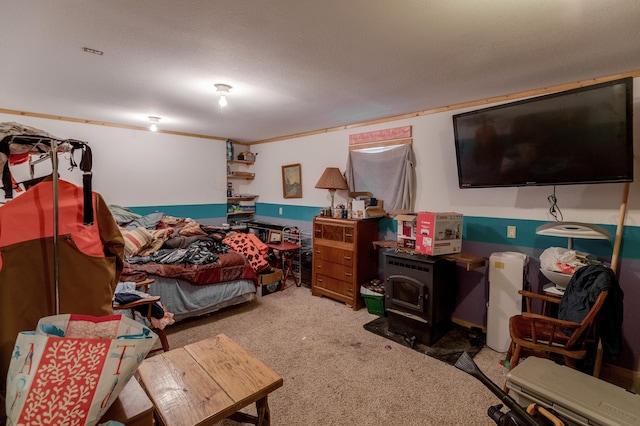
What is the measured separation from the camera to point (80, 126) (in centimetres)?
409

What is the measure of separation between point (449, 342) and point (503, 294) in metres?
0.67

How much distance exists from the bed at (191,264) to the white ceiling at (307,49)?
1.53 metres

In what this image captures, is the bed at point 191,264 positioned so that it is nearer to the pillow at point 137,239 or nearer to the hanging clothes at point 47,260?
the pillow at point 137,239

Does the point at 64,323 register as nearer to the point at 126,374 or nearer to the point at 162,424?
the point at 126,374

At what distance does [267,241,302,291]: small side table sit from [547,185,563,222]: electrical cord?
9.73 feet

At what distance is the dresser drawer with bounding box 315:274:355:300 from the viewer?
3.70 m

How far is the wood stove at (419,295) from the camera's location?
110 inches

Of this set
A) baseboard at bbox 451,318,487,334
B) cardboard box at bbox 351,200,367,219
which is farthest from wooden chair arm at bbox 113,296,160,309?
baseboard at bbox 451,318,487,334

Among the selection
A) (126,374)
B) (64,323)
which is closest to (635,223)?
(126,374)

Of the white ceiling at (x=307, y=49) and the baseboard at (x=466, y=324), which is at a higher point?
the white ceiling at (x=307, y=49)

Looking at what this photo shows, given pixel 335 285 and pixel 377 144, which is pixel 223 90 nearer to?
pixel 377 144

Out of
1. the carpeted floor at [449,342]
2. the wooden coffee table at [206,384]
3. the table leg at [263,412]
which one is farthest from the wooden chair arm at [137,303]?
the carpeted floor at [449,342]


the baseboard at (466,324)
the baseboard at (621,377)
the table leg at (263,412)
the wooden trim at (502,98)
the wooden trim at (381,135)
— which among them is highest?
the wooden trim at (502,98)

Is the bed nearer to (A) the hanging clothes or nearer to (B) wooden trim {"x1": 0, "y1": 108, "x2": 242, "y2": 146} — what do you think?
(B) wooden trim {"x1": 0, "y1": 108, "x2": 242, "y2": 146}
